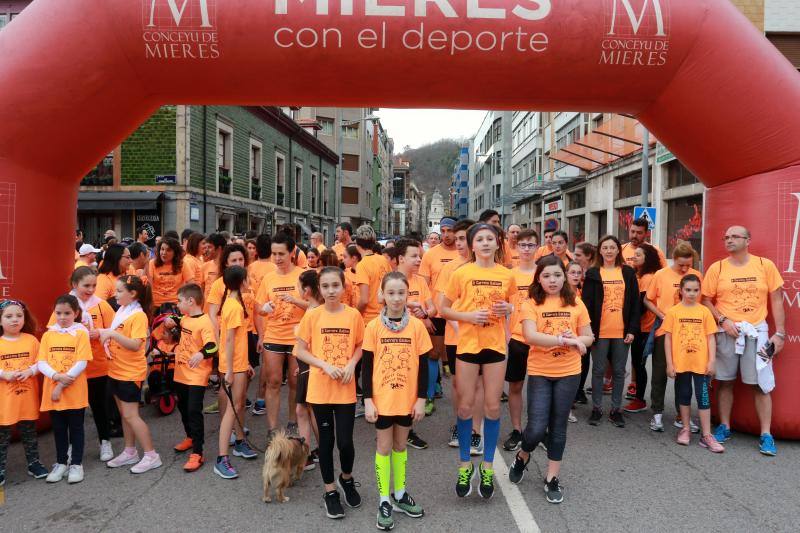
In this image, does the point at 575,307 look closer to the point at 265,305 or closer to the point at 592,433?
the point at 592,433

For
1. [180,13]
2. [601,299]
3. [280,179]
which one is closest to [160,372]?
[180,13]

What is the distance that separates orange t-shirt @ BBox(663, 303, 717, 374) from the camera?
16.3 feet

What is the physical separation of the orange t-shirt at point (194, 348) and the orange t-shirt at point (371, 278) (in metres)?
1.55

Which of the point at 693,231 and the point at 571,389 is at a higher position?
the point at 693,231

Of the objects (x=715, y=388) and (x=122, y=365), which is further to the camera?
(x=715, y=388)

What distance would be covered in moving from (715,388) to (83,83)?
6.50m

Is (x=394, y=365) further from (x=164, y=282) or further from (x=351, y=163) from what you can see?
(x=351, y=163)

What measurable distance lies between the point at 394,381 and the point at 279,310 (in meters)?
1.72

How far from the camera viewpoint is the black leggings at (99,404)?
458 centimetres

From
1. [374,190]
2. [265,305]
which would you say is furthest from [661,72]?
[374,190]

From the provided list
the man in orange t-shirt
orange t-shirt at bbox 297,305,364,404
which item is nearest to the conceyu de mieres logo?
orange t-shirt at bbox 297,305,364,404

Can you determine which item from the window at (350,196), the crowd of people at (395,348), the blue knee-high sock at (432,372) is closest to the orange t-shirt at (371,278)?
the crowd of people at (395,348)

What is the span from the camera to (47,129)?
15.6 feet

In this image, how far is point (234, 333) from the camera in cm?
448
